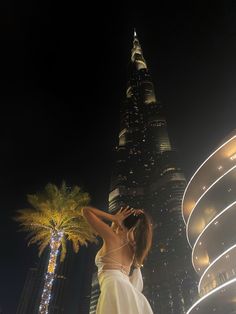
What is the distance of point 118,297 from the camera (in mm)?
2875

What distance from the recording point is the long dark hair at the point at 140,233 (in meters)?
3.79

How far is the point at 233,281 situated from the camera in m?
20.4

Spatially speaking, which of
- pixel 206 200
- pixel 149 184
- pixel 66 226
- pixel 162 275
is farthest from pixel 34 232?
pixel 149 184

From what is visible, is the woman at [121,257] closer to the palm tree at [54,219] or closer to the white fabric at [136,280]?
the white fabric at [136,280]

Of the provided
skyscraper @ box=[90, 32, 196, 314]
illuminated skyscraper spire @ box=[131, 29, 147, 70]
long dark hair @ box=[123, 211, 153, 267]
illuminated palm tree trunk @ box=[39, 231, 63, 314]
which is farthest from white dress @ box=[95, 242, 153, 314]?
illuminated skyscraper spire @ box=[131, 29, 147, 70]

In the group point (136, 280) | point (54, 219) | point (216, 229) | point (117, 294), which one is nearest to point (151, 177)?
point (216, 229)

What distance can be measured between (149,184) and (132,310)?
3562 inches

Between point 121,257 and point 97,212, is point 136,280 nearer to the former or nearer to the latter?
point 121,257

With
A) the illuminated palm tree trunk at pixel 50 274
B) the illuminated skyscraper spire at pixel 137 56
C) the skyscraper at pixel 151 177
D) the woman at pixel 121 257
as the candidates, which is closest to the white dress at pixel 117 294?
the woman at pixel 121 257

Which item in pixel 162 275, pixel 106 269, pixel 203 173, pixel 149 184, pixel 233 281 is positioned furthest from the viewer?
pixel 149 184

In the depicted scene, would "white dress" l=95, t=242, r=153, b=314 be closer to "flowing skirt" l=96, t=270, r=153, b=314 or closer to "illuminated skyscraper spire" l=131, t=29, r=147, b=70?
"flowing skirt" l=96, t=270, r=153, b=314

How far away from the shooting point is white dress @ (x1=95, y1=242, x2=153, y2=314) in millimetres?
2811

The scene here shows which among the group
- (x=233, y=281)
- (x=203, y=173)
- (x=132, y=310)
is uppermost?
(x=203, y=173)

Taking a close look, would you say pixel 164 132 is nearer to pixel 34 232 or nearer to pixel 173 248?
pixel 173 248
